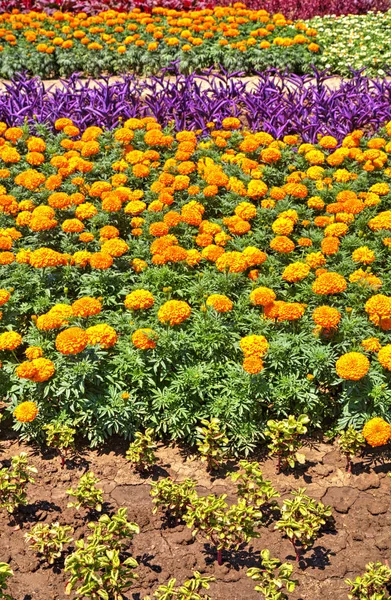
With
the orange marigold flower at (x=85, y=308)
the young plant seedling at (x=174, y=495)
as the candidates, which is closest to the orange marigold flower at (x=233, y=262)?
the orange marigold flower at (x=85, y=308)

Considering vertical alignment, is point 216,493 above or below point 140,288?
below

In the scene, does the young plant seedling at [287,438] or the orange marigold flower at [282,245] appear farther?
the orange marigold flower at [282,245]

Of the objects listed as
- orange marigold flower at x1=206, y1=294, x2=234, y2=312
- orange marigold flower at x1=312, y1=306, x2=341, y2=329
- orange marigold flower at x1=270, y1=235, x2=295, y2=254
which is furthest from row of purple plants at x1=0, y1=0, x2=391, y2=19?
orange marigold flower at x1=312, y1=306, x2=341, y2=329

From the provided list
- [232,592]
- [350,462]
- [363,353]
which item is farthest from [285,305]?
[232,592]

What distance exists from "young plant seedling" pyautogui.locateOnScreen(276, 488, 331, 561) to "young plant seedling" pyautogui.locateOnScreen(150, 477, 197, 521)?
0.46 meters

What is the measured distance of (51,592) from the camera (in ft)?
10.6

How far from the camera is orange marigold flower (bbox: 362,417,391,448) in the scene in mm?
3512

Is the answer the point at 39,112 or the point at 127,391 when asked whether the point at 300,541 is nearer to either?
the point at 127,391

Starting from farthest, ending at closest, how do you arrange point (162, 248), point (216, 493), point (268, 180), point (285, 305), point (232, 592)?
point (268, 180)
point (162, 248)
point (285, 305)
point (216, 493)
point (232, 592)

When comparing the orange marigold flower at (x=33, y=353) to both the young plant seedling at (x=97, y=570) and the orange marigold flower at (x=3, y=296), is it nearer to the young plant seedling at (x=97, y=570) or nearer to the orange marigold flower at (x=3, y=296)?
the orange marigold flower at (x=3, y=296)

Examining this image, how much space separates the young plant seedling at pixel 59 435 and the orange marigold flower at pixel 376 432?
1.56 meters

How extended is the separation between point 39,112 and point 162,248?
3.47 metres

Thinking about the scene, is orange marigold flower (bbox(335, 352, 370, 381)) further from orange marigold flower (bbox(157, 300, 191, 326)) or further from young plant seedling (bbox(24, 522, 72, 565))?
young plant seedling (bbox(24, 522, 72, 565))

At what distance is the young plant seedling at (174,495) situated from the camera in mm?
3416
